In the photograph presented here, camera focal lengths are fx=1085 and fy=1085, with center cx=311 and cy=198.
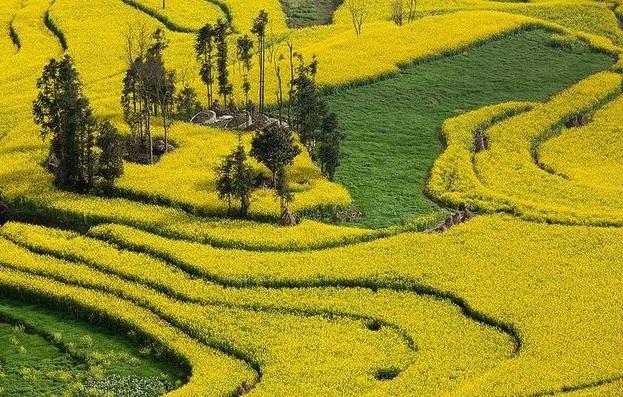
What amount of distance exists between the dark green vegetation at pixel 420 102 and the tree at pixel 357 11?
1409cm

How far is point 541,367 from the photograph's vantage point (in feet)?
168

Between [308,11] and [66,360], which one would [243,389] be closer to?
[66,360]

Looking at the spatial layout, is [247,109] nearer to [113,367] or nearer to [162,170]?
[162,170]

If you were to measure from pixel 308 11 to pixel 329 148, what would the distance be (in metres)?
53.5

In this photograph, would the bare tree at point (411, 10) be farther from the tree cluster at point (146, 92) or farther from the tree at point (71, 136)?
the tree at point (71, 136)

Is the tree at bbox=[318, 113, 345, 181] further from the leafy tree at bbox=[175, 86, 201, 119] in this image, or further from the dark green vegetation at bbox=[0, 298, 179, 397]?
the dark green vegetation at bbox=[0, 298, 179, 397]

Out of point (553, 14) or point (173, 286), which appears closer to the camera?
point (173, 286)

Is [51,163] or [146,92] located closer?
[51,163]

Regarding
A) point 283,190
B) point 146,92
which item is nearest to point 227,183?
point 283,190

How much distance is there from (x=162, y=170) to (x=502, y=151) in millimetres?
26385

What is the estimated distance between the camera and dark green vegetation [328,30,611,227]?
76062 mm

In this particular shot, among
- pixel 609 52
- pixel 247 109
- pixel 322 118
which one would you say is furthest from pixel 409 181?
pixel 609 52

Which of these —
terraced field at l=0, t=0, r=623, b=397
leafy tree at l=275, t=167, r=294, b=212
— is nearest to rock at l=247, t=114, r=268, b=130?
terraced field at l=0, t=0, r=623, b=397

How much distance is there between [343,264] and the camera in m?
62.7
